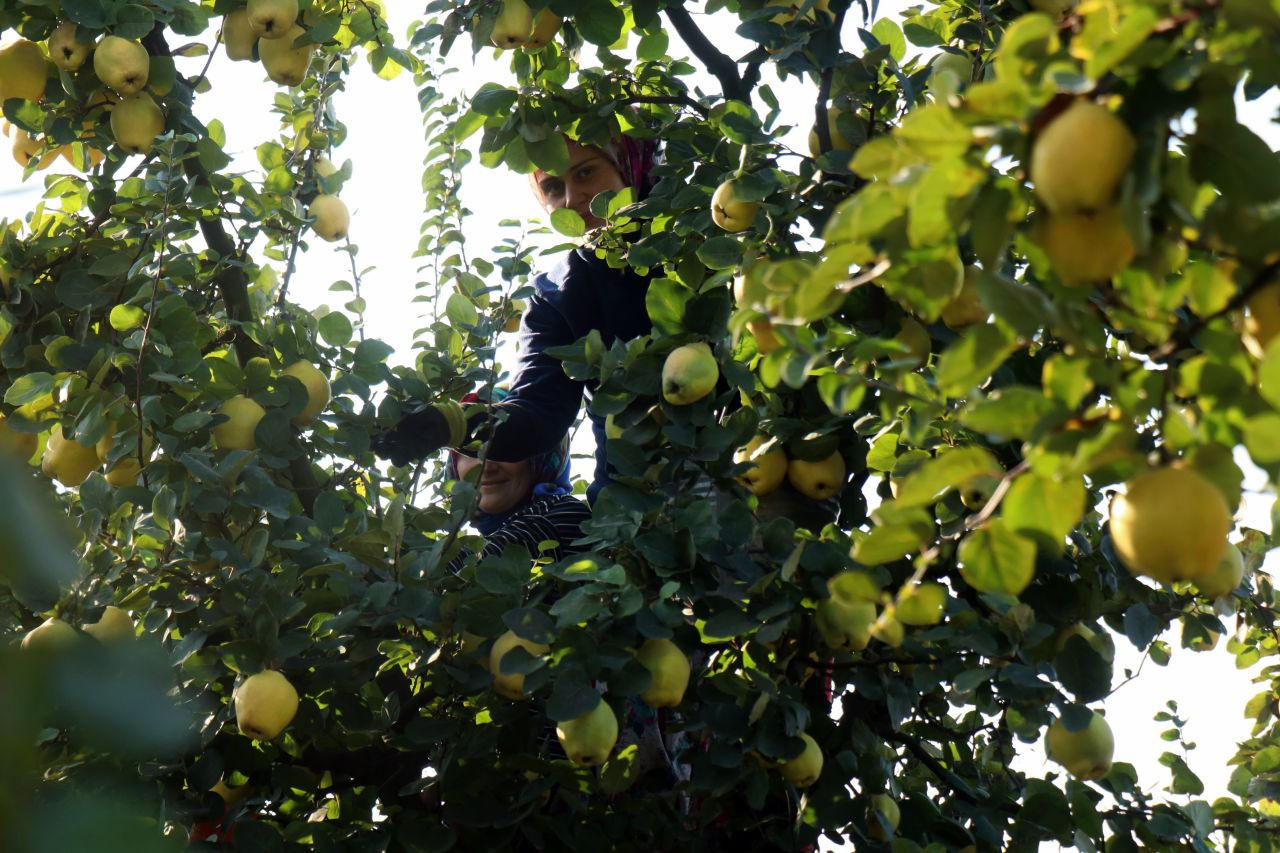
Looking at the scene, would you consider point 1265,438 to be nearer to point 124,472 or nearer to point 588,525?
point 588,525

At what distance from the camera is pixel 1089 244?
3.29ft

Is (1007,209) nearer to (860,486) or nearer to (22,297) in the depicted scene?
(860,486)

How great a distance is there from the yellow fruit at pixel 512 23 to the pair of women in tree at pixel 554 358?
0.31 meters

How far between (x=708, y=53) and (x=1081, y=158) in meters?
1.97

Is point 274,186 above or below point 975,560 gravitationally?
above

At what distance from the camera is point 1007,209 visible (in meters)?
1.03

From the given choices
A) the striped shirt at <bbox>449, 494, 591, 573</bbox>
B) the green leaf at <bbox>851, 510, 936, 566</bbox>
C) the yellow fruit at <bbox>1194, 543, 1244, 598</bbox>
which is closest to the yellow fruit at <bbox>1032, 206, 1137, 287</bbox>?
the green leaf at <bbox>851, 510, 936, 566</bbox>

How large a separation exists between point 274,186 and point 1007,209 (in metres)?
2.22

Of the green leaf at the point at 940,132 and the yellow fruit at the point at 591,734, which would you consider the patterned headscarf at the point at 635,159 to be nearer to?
the yellow fruit at the point at 591,734

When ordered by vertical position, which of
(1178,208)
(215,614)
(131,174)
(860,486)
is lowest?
(860,486)

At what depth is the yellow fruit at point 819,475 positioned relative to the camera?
238 cm

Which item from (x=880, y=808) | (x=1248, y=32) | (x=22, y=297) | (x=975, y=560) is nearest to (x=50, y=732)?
(x=22, y=297)

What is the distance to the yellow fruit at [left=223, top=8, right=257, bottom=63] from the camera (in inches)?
118

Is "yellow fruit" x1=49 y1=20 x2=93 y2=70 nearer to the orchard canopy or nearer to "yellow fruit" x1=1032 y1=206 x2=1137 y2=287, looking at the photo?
the orchard canopy
